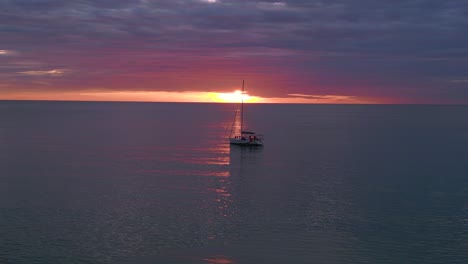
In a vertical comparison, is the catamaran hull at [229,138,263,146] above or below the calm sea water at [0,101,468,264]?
above

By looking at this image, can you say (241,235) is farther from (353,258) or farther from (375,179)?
(375,179)

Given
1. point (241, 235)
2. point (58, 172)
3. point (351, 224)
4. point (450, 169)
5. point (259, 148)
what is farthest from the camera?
point (259, 148)

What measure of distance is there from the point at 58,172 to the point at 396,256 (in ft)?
197

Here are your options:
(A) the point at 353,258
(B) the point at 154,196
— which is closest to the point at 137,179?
(B) the point at 154,196

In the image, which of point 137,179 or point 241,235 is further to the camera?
point 137,179

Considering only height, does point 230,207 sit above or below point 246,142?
below

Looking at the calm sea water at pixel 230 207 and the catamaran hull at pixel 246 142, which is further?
the catamaran hull at pixel 246 142

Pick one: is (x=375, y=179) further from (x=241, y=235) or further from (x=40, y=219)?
(x=40, y=219)

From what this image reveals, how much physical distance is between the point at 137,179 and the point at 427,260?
159 feet

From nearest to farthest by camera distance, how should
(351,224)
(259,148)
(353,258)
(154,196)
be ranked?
(353,258)
(351,224)
(154,196)
(259,148)

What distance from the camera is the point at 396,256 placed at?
47.4m

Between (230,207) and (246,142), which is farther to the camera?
(246,142)

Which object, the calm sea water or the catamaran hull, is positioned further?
the catamaran hull

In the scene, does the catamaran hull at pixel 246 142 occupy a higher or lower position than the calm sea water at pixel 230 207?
higher
